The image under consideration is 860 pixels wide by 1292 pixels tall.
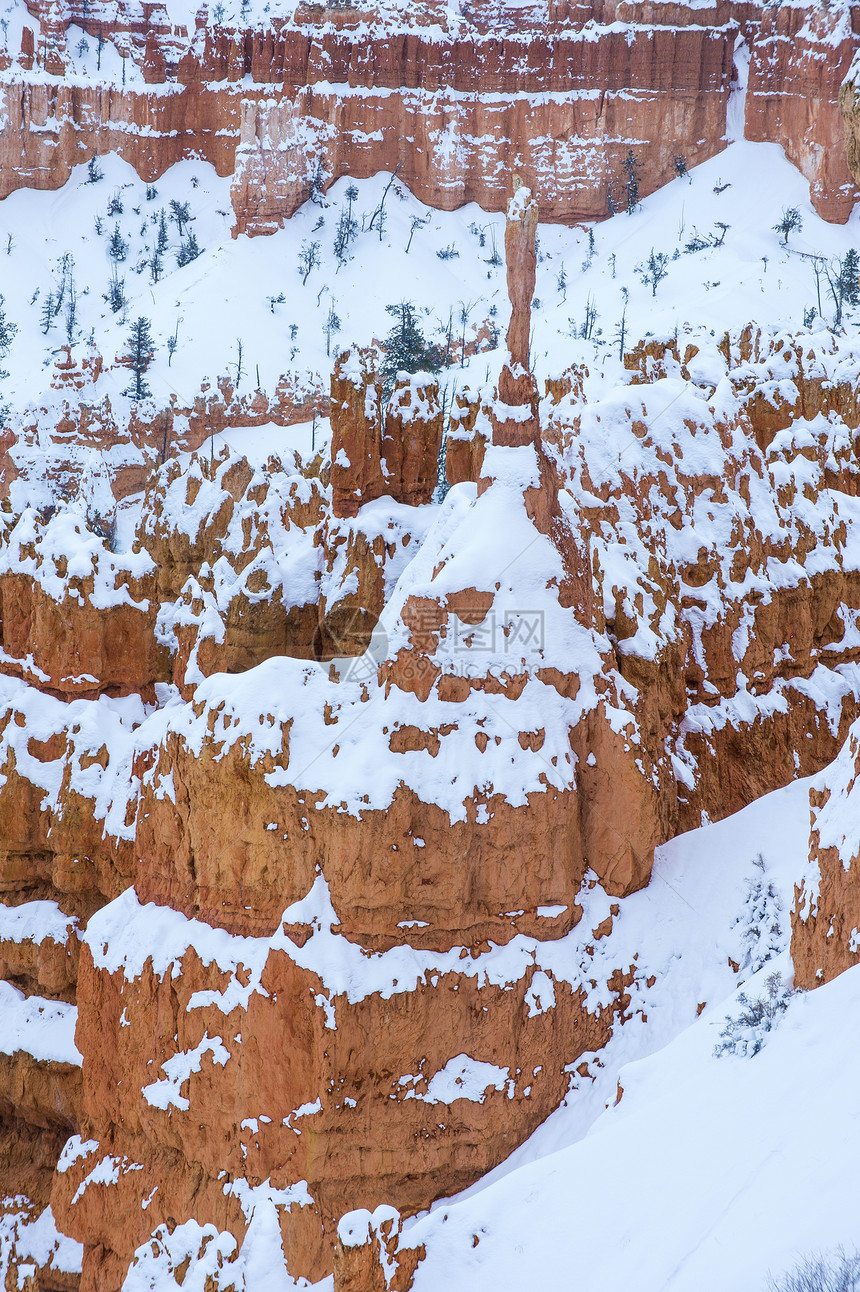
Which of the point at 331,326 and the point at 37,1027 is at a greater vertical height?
the point at 331,326

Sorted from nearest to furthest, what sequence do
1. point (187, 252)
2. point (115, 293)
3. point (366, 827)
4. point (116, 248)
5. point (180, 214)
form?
1. point (366, 827)
2. point (115, 293)
3. point (187, 252)
4. point (116, 248)
5. point (180, 214)

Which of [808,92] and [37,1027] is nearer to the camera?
[37,1027]

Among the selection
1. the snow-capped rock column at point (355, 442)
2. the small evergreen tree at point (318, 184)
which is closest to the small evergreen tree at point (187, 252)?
the small evergreen tree at point (318, 184)

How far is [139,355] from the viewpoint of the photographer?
161 feet

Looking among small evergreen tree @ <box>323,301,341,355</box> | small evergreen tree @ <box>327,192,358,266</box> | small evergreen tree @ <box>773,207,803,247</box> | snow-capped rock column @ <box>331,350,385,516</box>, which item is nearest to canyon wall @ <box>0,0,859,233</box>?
small evergreen tree @ <box>327,192,358,266</box>

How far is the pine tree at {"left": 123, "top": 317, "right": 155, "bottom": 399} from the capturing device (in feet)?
157

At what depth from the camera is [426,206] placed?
66.6m

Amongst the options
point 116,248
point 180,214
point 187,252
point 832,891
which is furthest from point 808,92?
point 832,891

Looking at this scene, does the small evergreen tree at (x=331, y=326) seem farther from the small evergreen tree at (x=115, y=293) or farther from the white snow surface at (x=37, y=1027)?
the white snow surface at (x=37, y=1027)

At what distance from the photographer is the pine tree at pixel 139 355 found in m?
47.8

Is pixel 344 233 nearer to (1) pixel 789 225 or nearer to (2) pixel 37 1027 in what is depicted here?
(1) pixel 789 225

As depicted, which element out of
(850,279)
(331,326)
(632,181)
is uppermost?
(632,181)

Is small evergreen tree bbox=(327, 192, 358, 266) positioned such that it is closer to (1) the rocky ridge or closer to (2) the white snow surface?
(1) the rocky ridge

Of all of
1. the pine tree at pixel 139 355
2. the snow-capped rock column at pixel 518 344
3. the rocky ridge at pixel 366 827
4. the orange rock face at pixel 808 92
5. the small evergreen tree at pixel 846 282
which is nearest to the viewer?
the rocky ridge at pixel 366 827
